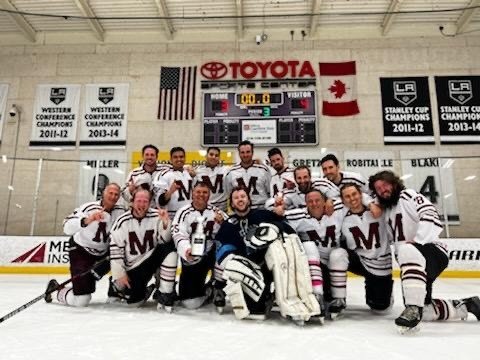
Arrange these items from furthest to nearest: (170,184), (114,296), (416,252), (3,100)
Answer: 1. (3,100)
2. (170,184)
3. (114,296)
4. (416,252)

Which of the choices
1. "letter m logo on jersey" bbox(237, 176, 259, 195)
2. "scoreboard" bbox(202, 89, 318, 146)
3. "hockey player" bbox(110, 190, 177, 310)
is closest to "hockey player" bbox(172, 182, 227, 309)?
"hockey player" bbox(110, 190, 177, 310)

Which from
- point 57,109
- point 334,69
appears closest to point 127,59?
point 57,109

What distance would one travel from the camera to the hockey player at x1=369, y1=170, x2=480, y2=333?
1995mm

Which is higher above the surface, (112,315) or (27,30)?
(27,30)

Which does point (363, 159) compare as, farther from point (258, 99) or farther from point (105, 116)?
point (105, 116)

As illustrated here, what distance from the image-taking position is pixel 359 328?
211 cm

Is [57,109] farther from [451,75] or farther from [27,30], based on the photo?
[451,75]

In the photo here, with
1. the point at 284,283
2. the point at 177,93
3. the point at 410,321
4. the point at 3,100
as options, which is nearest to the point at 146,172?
the point at 284,283

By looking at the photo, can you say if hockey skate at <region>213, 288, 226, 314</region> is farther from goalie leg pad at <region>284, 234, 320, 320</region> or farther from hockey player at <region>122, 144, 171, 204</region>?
hockey player at <region>122, 144, 171, 204</region>

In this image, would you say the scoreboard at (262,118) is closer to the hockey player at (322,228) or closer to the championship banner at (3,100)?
the championship banner at (3,100)

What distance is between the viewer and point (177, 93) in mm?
7773

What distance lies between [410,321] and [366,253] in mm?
700

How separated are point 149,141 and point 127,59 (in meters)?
1.98

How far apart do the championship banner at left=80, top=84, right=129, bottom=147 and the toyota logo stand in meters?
1.68
